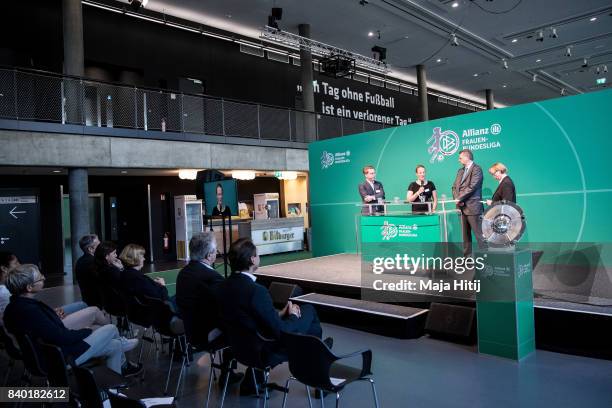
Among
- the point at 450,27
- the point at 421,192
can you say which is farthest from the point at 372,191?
the point at 450,27

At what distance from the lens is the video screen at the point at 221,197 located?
20.8 ft

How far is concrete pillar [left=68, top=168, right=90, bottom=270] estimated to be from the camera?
888 centimetres

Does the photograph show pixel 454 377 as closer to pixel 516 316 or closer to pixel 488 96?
pixel 516 316

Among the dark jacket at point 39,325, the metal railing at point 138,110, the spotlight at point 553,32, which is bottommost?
the dark jacket at point 39,325

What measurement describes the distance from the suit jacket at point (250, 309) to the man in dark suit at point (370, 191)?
18.5 feet

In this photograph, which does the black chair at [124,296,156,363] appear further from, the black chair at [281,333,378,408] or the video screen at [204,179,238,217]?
the video screen at [204,179,238,217]

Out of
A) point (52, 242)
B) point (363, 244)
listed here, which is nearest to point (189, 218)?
point (52, 242)

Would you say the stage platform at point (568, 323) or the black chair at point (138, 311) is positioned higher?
the black chair at point (138, 311)

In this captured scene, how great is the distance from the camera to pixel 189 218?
12.9 metres

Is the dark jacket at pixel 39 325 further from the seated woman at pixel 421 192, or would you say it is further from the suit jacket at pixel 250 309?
the seated woman at pixel 421 192

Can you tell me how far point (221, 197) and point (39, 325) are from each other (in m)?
3.60

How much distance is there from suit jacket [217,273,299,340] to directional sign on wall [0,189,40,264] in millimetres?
9592

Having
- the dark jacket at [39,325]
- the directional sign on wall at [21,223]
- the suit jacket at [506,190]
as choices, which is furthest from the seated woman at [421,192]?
the directional sign on wall at [21,223]

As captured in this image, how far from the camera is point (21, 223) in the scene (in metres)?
10.5
